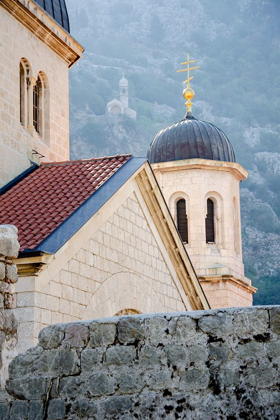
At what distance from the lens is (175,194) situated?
24953 millimetres

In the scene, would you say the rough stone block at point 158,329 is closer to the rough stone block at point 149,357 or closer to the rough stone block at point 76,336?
the rough stone block at point 149,357

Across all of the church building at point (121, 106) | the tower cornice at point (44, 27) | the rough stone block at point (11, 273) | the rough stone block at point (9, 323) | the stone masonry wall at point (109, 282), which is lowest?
the rough stone block at point (9, 323)

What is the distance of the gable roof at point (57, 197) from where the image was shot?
11289mm

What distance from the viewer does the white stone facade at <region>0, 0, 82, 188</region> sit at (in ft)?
49.2

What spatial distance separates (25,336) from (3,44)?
6567 mm

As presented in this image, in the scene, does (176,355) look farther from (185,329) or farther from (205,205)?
(205,205)

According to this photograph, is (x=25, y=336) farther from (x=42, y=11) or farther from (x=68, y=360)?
(x=42, y=11)

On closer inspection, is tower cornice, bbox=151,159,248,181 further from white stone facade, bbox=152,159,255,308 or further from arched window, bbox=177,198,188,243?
arched window, bbox=177,198,188,243

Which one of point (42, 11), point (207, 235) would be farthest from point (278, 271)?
point (42, 11)

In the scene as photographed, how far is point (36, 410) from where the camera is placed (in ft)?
20.8

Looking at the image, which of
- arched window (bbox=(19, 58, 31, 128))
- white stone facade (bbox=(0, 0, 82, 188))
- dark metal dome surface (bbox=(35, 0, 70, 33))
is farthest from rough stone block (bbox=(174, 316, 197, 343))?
dark metal dome surface (bbox=(35, 0, 70, 33))

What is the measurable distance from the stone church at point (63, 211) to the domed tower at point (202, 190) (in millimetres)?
7638

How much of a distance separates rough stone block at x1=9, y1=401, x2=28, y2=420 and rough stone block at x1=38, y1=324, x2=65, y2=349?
46 cm

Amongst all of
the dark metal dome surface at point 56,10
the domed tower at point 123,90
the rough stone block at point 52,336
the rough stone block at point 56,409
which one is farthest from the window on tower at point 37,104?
the domed tower at point 123,90
